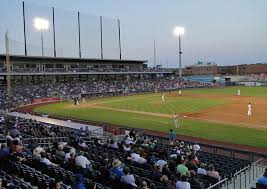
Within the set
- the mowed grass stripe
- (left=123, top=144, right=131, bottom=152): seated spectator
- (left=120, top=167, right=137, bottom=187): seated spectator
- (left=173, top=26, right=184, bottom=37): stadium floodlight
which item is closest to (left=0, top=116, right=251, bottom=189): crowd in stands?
(left=120, top=167, right=137, bottom=187): seated spectator

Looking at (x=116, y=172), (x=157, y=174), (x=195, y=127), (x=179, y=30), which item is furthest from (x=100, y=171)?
(x=179, y=30)

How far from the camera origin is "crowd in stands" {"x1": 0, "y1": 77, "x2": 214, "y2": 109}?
5350cm

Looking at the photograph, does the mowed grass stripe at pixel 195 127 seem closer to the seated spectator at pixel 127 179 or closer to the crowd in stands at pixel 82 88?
the seated spectator at pixel 127 179

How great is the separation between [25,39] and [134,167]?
66278 mm

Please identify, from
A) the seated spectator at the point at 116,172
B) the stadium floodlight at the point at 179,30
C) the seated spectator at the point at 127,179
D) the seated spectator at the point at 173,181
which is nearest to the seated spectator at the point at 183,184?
the seated spectator at the point at 173,181

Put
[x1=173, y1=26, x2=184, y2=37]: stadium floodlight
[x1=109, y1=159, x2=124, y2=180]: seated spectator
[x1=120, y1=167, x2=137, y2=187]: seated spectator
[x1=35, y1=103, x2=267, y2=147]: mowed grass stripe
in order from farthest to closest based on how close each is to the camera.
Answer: [x1=173, y1=26, x2=184, y2=37]: stadium floodlight
[x1=35, y1=103, x2=267, y2=147]: mowed grass stripe
[x1=109, y1=159, x2=124, y2=180]: seated spectator
[x1=120, y1=167, x2=137, y2=187]: seated spectator

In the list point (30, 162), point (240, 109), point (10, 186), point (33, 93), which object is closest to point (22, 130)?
point (30, 162)

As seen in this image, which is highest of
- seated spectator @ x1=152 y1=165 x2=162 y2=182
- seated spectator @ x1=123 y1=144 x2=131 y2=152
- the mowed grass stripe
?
seated spectator @ x1=152 y1=165 x2=162 y2=182

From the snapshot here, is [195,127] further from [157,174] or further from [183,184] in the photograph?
[183,184]

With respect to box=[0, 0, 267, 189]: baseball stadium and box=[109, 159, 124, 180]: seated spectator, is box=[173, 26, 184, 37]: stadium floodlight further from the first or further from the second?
box=[109, 159, 124, 180]: seated spectator

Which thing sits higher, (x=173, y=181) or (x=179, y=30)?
(x=179, y=30)

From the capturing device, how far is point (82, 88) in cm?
6775

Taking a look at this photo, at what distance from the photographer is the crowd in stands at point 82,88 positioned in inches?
2106

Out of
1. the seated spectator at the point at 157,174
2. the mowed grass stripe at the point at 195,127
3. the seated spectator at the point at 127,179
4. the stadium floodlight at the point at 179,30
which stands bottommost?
the mowed grass stripe at the point at 195,127
